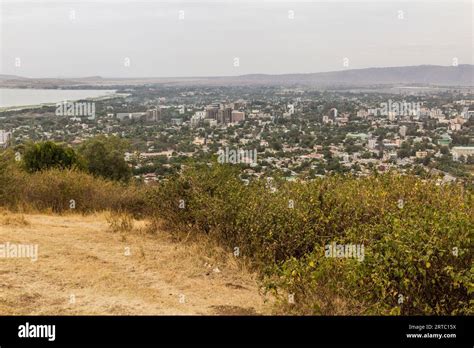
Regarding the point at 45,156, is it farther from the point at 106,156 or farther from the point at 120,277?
the point at 120,277

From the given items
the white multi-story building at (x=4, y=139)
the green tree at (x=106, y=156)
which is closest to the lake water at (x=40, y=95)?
the white multi-story building at (x=4, y=139)

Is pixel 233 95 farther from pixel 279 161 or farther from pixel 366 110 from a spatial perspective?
pixel 279 161

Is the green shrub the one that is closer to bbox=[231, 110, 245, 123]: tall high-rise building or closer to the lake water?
the lake water

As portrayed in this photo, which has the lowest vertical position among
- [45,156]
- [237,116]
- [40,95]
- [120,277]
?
[120,277]

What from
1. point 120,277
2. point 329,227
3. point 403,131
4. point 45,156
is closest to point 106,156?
point 45,156

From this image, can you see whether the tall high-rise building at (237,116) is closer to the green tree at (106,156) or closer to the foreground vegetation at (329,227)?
the green tree at (106,156)

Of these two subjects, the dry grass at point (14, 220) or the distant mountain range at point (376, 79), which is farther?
the distant mountain range at point (376, 79)
